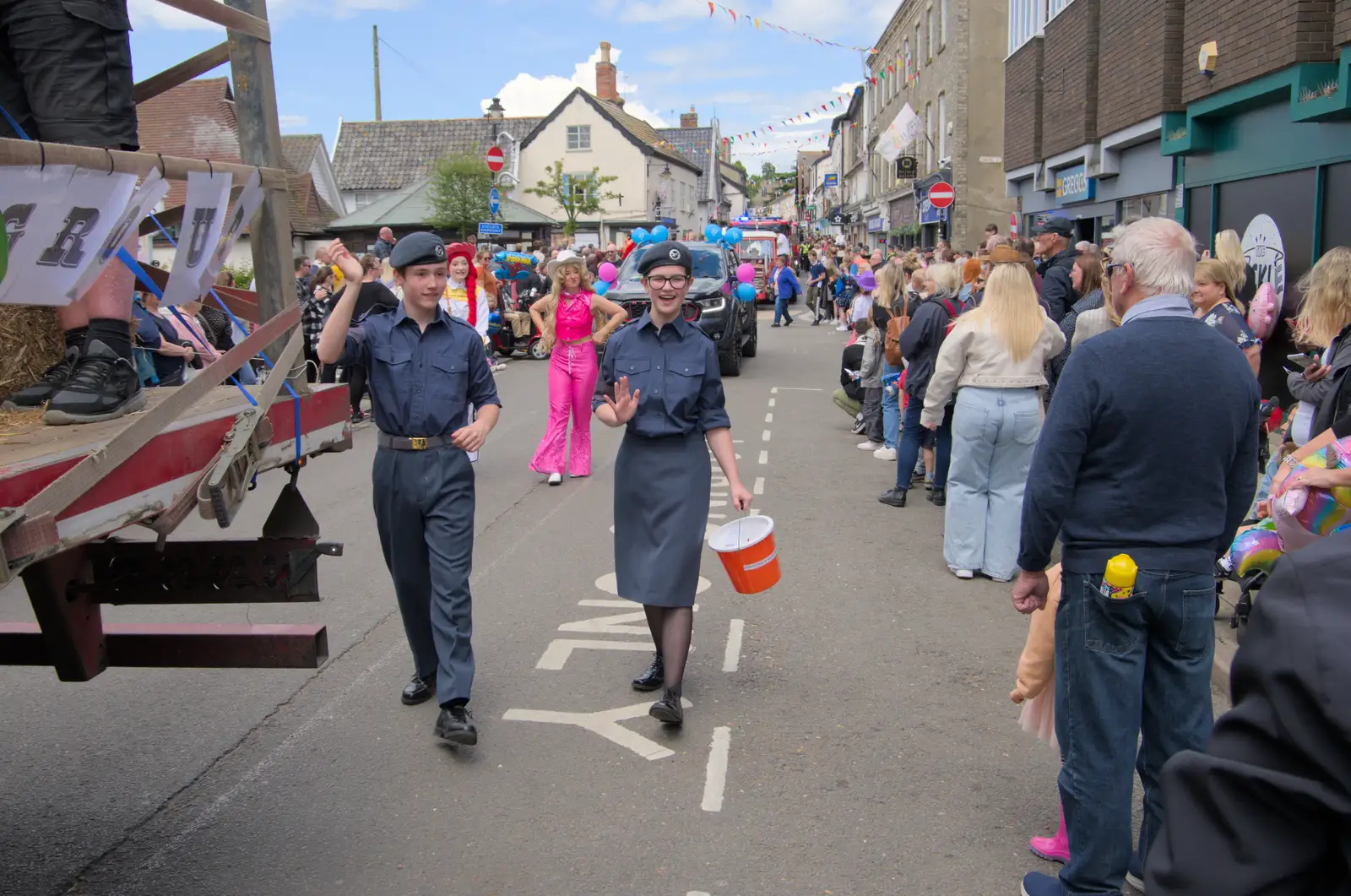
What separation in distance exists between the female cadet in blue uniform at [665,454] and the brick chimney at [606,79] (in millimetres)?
58291

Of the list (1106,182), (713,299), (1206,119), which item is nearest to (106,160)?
(1206,119)

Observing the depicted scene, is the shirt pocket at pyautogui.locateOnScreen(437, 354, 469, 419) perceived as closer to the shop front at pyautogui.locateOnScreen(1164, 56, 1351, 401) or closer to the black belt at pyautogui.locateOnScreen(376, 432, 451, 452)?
the black belt at pyautogui.locateOnScreen(376, 432, 451, 452)

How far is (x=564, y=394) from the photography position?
9.63m

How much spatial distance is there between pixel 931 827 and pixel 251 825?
2.37m

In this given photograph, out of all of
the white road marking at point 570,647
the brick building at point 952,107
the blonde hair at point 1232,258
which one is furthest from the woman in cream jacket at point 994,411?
the brick building at point 952,107

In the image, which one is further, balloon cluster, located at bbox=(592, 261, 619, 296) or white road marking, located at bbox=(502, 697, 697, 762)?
balloon cluster, located at bbox=(592, 261, 619, 296)

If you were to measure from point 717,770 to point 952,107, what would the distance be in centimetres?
2873

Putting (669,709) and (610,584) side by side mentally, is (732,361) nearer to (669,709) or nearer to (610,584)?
(610,584)

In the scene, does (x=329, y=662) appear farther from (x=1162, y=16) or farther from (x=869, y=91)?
(x=869, y=91)

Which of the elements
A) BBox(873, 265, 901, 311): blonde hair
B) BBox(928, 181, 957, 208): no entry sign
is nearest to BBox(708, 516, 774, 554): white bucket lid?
BBox(873, 265, 901, 311): blonde hair

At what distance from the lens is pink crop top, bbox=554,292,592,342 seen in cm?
958

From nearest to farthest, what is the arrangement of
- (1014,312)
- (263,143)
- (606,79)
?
(263,143)
(1014,312)
(606,79)

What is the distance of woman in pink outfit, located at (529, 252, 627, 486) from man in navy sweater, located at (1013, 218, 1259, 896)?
263 inches

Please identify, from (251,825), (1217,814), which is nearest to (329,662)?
(251,825)
